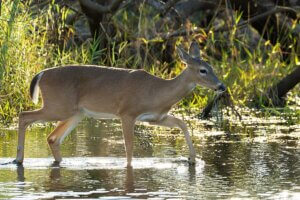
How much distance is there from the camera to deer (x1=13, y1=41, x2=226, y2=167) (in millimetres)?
9867

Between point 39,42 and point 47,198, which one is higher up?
point 39,42

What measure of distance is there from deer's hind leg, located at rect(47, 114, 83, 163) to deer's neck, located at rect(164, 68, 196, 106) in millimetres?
920

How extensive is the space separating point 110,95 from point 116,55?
502cm

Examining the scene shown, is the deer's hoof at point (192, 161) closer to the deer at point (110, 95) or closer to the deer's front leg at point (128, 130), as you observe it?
the deer at point (110, 95)

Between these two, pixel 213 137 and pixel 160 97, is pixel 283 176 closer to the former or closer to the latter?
pixel 160 97

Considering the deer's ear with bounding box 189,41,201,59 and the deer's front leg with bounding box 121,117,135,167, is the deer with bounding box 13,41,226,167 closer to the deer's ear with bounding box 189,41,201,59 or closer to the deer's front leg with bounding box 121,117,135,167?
the deer's front leg with bounding box 121,117,135,167

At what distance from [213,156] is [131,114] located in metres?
0.95

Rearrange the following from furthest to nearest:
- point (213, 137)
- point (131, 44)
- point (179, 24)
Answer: point (179, 24) < point (131, 44) < point (213, 137)

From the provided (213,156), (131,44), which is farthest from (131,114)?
(131,44)

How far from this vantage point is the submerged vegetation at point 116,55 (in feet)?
38.5

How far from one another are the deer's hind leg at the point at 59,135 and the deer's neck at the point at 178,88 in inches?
36.2

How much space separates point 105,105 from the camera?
10.0 metres

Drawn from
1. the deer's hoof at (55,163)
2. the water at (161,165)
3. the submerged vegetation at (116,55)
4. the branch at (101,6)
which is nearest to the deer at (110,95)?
the deer's hoof at (55,163)

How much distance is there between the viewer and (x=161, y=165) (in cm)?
948
